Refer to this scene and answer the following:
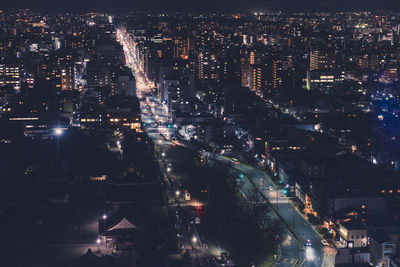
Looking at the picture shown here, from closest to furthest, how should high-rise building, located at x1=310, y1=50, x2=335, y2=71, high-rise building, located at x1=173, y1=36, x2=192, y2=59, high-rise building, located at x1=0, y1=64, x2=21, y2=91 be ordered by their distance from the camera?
high-rise building, located at x1=0, y1=64, x2=21, y2=91 → high-rise building, located at x1=310, y1=50, x2=335, y2=71 → high-rise building, located at x1=173, y1=36, x2=192, y2=59

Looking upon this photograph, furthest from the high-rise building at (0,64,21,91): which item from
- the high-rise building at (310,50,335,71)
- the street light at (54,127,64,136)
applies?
the high-rise building at (310,50,335,71)

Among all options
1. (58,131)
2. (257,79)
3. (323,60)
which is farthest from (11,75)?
(323,60)

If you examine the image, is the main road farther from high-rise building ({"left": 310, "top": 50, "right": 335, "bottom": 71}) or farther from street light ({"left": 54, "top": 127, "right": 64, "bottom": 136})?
high-rise building ({"left": 310, "top": 50, "right": 335, "bottom": 71})

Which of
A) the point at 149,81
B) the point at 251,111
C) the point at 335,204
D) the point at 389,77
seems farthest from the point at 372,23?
the point at 335,204

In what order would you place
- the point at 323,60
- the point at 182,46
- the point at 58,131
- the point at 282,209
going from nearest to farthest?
1. the point at 282,209
2. the point at 58,131
3. the point at 323,60
4. the point at 182,46

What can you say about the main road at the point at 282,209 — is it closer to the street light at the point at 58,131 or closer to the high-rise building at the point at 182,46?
the street light at the point at 58,131

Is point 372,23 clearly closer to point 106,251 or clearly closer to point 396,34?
point 396,34

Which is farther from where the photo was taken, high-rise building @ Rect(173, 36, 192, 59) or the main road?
high-rise building @ Rect(173, 36, 192, 59)

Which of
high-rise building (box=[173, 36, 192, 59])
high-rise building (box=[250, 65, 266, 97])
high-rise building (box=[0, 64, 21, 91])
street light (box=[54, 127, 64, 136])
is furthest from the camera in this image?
high-rise building (box=[173, 36, 192, 59])

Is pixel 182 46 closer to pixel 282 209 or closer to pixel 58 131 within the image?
pixel 58 131
